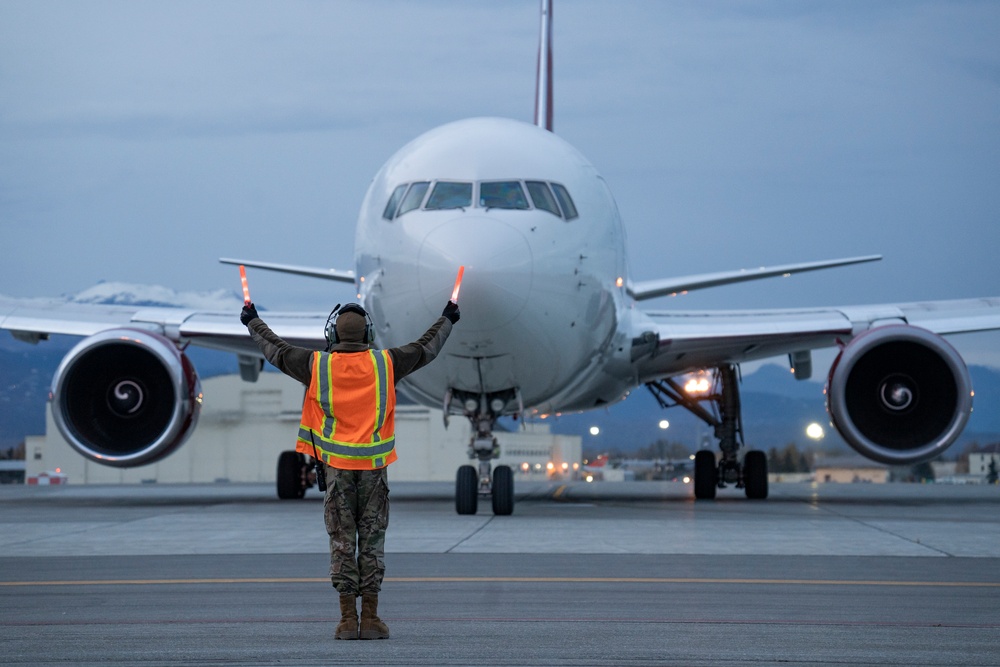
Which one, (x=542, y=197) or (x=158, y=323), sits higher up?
(x=542, y=197)

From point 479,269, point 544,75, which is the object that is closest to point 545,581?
point 479,269

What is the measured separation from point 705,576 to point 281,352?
3.16 meters

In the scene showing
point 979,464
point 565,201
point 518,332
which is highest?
point 565,201

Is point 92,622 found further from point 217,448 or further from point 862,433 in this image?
point 217,448

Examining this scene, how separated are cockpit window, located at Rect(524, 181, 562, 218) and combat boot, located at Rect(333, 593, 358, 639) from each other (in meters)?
7.49

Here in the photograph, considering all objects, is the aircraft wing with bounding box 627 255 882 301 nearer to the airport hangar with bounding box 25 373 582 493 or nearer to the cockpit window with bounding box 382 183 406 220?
the cockpit window with bounding box 382 183 406 220

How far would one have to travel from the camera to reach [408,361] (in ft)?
19.7

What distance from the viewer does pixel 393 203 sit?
1295cm

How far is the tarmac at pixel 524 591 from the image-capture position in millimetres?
5145

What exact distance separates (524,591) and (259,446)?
1255 inches

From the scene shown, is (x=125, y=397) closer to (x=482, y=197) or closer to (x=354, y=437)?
(x=482, y=197)

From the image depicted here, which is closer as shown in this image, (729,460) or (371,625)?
(371,625)

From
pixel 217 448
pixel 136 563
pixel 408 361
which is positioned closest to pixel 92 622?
pixel 408 361

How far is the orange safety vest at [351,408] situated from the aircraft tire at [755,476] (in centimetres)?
1326
